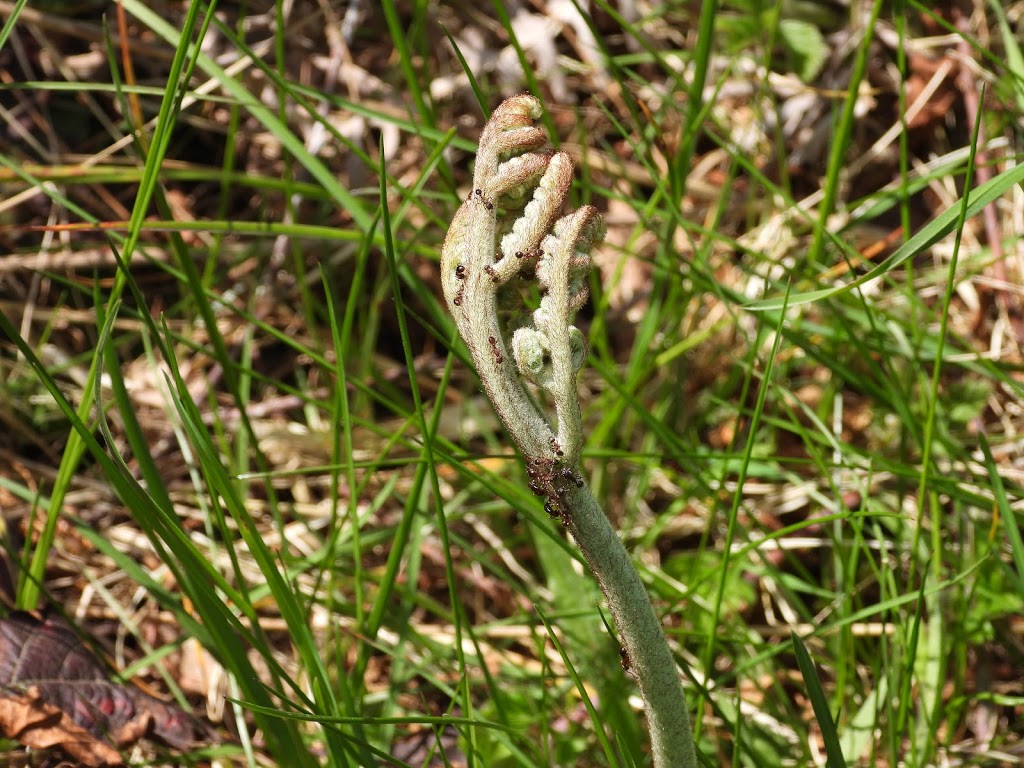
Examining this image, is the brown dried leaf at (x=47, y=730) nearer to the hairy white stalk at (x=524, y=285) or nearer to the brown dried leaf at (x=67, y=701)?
the brown dried leaf at (x=67, y=701)

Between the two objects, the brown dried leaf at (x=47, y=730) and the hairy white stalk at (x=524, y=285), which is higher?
the hairy white stalk at (x=524, y=285)

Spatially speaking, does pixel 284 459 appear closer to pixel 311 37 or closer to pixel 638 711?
pixel 638 711

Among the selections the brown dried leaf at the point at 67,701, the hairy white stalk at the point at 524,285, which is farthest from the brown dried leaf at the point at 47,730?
the hairy white stalk at the point at 524,285

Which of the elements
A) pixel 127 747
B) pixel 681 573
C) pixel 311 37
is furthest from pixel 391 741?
pixel 311 37

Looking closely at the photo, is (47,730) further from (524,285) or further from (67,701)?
(524,285)

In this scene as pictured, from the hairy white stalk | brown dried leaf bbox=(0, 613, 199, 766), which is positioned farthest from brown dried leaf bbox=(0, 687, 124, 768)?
the hairy white stalk

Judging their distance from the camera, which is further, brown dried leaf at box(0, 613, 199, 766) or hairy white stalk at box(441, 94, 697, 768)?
brown dried leaf at box(0, 613, 199, 766)

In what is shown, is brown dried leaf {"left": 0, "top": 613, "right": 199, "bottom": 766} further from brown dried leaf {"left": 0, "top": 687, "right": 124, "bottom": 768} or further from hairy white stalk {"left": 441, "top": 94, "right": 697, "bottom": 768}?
hairy white stalk {"left": 441, "top": 94, "right": 697, "bottom": 768}

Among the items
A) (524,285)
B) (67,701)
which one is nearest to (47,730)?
(67,701)
